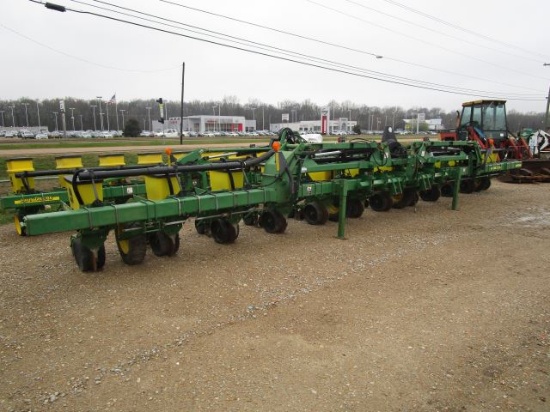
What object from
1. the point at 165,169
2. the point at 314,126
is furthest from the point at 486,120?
the point at 314,126

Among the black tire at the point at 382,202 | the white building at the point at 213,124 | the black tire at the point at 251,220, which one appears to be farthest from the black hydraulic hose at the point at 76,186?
the white building at the point at 213,124

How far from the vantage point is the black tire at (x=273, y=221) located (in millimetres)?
7070

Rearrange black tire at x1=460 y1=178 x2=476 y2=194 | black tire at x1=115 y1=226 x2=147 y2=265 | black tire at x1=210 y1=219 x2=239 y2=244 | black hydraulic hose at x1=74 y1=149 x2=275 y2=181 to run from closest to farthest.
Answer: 1. black hydraulic hose at x1=74 y1=149 x2=275 y2=181
2. black tire at x1=115 y1=226 x2=147 y2=265
3. black tire at x1=210 y1=219 x2=239 y2=244
4. black tire at x1=460 y1=178 x2=476 y2=194

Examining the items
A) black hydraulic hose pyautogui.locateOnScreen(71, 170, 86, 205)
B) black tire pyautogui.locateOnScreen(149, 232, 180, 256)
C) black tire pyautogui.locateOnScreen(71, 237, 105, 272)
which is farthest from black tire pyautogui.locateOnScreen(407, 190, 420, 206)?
black hydraulic hose pyautogui.locateOnScreen(71, 170, 86, 205)

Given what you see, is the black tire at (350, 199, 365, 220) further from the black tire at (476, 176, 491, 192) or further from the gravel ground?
the black tire at (476, 176, 491, 192)

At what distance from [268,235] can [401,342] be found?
3754mm

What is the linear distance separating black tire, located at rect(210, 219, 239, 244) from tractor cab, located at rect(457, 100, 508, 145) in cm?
1052

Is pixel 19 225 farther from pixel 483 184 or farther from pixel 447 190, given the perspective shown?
pixel 483 184

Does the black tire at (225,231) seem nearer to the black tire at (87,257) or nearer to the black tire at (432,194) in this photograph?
the black tire at (87,257)

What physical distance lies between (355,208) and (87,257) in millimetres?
5345

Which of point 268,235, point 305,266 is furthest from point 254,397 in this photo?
point 268,235

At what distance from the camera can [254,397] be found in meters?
2.92

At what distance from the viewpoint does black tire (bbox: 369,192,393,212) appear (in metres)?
9.23

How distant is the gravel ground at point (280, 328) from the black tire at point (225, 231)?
16 centimetres
